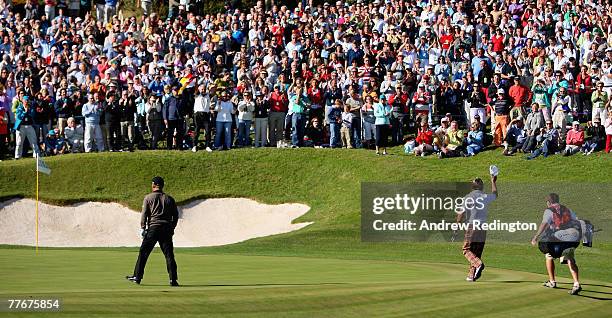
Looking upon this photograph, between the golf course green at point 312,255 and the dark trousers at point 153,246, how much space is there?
0.36m

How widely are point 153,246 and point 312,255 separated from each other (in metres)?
9.40

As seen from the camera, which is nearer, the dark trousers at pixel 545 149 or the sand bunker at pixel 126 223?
the sand bunker at pixel 126 223

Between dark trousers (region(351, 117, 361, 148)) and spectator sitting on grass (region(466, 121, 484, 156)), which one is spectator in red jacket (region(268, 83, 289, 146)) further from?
spectator sitting on grass (region(466, 121, 484, 156))

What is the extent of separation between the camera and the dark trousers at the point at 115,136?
40.1 metres

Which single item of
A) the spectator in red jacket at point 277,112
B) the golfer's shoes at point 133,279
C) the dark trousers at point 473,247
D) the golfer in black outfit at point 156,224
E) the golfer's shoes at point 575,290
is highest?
the spectator in red jacket at point 277,112

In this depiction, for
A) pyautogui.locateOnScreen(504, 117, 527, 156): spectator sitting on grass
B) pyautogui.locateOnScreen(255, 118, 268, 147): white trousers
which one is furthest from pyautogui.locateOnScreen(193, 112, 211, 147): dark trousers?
pyautogui.locateOnScreen(504, 117, 527, 156): spectator sitting on grass

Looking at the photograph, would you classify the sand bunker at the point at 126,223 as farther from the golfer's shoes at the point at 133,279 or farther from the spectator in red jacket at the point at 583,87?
the golfer's shoes at the point at 133,279

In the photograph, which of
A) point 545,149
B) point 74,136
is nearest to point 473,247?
point 545,149

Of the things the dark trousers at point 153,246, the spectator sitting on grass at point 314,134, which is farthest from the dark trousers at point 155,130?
the dark trousers at point 153,246

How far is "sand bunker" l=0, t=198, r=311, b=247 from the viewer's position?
36312mm

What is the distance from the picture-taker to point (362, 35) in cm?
4300

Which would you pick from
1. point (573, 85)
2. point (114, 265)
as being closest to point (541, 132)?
point (573, 85)

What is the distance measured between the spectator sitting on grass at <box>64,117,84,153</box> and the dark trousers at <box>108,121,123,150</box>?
3.61 ft

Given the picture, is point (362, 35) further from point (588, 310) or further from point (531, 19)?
point (588, 310)
